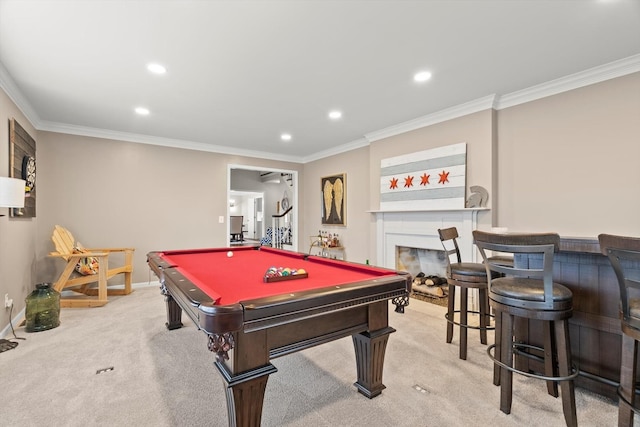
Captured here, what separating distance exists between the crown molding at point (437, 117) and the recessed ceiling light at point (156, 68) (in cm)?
308

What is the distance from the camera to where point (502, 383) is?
176cm

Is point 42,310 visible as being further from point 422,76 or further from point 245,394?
point 422,76

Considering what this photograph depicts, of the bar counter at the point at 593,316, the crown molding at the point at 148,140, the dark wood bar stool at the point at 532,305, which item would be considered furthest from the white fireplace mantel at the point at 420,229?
the crown molding at the point at 148,140

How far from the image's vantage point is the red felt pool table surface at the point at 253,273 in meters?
1.63

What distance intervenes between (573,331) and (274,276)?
203 cm

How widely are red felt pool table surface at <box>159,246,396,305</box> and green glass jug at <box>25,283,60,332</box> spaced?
1.30 m

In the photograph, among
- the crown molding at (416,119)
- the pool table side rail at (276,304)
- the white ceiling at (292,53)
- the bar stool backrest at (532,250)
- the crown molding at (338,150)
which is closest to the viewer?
the pool table side rail at (276,304)

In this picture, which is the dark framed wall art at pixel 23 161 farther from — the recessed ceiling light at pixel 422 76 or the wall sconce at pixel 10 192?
the recessed ceiling light at pixel 422 76

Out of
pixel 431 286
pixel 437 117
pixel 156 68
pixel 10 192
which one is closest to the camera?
pixel 10 192

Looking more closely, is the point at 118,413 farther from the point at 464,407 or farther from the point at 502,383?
the point at 502,383

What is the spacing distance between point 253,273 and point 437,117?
3213 millimetres

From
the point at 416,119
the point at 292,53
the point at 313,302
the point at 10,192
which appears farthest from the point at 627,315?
the point at 10,192

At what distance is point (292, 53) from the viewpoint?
253 centimetres

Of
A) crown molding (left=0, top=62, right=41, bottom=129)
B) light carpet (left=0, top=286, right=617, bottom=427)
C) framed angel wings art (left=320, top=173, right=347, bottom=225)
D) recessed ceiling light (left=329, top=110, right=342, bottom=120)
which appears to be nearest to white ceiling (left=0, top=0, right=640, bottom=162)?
crown molding (left=0, top=62, right=41, bottom=129)
